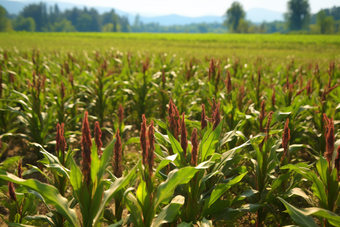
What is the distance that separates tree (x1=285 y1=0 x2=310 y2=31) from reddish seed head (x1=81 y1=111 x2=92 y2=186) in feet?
327

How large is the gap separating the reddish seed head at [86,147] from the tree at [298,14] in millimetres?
99641

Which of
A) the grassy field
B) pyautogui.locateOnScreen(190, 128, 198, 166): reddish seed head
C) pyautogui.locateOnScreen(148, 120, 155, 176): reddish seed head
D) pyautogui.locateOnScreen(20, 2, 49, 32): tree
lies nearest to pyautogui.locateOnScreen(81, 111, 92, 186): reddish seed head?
pyautogui.locateOnScreen(148, 120, 155, 176): reddish seed head

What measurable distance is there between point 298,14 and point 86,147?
102227 mm

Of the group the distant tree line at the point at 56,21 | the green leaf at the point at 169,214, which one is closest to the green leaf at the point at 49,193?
the green leaf at the point at 169,214

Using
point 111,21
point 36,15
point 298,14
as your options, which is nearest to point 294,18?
point 298,14

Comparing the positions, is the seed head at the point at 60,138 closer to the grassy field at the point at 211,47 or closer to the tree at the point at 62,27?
the grassy field at the point at 211,47

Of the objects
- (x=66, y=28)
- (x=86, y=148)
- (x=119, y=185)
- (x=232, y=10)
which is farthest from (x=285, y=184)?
(x=66, y=28)

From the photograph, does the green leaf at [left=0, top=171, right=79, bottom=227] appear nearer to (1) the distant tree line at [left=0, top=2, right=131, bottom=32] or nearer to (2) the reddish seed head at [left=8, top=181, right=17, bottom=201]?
(2) the reddish seed head at [left=8, top=181, right=17, bottom=201]

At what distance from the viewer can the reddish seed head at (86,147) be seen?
110 centimetres

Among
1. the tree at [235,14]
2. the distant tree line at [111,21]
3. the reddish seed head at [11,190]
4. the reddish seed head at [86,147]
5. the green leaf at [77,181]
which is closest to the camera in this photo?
the reddish seed head at [86,147]

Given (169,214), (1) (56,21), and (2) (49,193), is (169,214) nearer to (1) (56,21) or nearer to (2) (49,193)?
(2) (49,193)

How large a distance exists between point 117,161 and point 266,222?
162 cm

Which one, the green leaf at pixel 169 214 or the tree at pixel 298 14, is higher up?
the tree at pixel 298 14

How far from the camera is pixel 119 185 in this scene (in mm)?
1253
